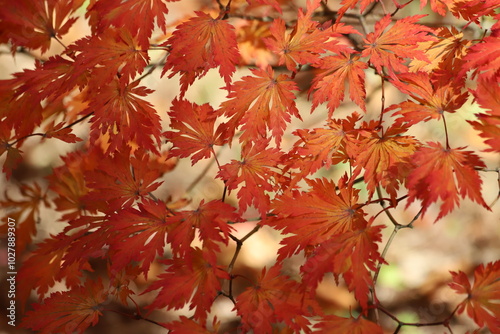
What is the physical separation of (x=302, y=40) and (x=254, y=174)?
0.94ft

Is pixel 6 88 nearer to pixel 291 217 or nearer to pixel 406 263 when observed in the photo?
pixel 291 217

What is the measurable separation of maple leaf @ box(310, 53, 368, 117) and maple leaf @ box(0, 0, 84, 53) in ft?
2.08

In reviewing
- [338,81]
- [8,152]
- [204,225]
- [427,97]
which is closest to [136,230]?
[204,225]

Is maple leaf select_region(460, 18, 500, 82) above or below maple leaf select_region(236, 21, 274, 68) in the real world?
below

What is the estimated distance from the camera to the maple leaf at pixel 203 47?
2.40 ft

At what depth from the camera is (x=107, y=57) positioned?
0.78 metres

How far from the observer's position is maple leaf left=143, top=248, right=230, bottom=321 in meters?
0.73

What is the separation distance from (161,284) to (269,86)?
0.44 meters

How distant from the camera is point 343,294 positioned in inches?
45.4

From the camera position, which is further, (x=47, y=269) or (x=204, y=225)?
(x=47, y=269)

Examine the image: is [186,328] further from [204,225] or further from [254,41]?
[254,41]

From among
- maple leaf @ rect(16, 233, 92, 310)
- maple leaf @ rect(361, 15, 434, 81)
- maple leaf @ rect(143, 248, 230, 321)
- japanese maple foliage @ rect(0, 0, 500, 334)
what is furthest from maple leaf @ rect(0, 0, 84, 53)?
maple leaf @ rect(361, 15, 434, 81)

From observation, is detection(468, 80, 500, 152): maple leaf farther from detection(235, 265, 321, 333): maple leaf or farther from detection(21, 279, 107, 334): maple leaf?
detection(21, 279, 107, 334): maple leaf

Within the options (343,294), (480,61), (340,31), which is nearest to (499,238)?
(343,294)
